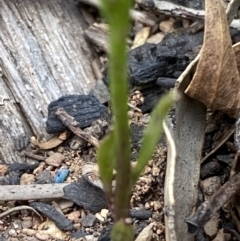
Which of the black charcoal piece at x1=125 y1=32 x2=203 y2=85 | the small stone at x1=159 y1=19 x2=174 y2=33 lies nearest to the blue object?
the black charcoal piece at x1=125 y1=32 x2=203 y2=85

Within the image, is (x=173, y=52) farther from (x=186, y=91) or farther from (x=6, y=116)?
(x=6, y=116)

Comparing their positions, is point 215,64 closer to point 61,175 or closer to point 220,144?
point 220,144

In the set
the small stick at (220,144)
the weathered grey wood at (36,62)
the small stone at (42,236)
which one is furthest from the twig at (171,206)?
the weathered grey wood at (36,62)

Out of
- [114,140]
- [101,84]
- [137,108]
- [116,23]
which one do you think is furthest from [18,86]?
[116,23]

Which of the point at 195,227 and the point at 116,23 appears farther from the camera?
the point at 195,227

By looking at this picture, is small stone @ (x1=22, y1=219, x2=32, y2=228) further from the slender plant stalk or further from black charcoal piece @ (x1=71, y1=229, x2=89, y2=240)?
the slender plant stalk

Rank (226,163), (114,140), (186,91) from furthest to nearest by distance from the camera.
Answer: (226,163)
(186,91)
(114,140)

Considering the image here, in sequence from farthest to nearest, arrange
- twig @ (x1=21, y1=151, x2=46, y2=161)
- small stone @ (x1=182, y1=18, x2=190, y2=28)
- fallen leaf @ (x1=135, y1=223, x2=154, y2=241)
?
1. small stone @ (x1=182, y1=18, x2=190, y2=28)
2. twig @ (x1=21, y1=151, x2=46, y2=161)
3. fallen leaf @ (x1=135, y1=223, x2=154, y2=241)
